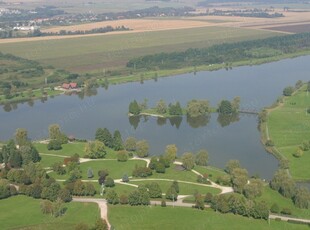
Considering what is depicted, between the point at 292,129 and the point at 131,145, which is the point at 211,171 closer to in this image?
the point at 131,145

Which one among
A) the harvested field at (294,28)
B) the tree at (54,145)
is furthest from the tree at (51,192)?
the harvested field at (294,28)

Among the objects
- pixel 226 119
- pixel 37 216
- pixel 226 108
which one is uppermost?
pixel 226 108

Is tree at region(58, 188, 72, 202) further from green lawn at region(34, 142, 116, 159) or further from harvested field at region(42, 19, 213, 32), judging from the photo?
harvested field at region(42, 19, 213, 32)

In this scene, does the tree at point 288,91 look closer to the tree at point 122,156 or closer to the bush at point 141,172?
the tree at point 122,156

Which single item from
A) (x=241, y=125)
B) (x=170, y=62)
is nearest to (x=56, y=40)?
(x=170, y=62)

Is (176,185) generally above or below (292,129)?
below

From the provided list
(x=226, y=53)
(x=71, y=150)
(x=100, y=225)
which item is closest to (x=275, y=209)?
(x=100, y=225)

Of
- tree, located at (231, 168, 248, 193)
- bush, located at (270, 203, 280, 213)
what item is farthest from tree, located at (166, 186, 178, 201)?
bush, located at (270, 203, 280, 213)
